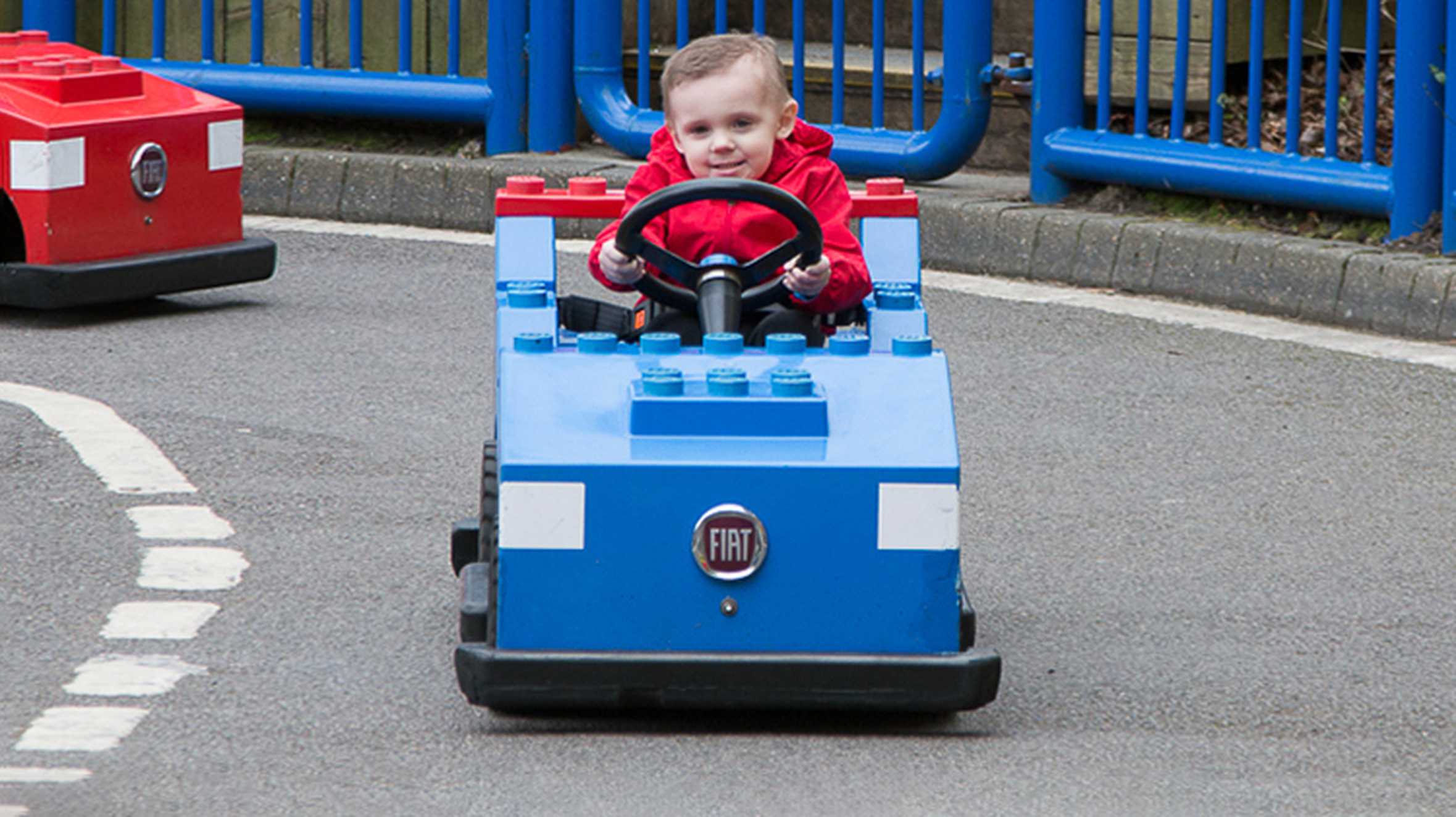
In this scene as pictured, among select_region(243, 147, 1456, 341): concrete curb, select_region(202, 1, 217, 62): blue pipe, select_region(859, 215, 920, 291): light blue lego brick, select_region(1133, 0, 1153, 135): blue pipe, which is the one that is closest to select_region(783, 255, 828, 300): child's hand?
select_region(859, 215, 920, 291): light blue lego brick

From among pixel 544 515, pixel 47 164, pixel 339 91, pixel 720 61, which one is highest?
pixel 720 61

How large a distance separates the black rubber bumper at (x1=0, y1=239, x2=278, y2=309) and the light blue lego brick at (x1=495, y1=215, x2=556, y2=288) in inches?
111

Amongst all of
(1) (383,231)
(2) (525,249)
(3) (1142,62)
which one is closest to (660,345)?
(2) (525,249)

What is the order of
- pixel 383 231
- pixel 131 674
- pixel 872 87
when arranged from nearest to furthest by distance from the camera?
pixel 131 674 → pixel 383 231 → pixel 872 87

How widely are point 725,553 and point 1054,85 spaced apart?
5059 mm

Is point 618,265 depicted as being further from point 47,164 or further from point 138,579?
point 47,164

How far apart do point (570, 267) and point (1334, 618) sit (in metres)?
4.14

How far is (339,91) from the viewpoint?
9.32 meters


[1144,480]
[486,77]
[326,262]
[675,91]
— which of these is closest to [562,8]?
[486,77]

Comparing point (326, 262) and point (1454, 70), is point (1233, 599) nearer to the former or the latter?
point (1454, 70)

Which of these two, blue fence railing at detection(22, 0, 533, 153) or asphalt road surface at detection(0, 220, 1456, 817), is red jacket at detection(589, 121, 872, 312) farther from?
blue fence railing at detection(22, 0, 533, 153)

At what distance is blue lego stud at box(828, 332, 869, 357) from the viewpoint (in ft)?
11.9

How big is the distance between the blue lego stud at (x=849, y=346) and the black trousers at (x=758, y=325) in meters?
0.36

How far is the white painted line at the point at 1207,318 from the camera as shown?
6477 millimetres
